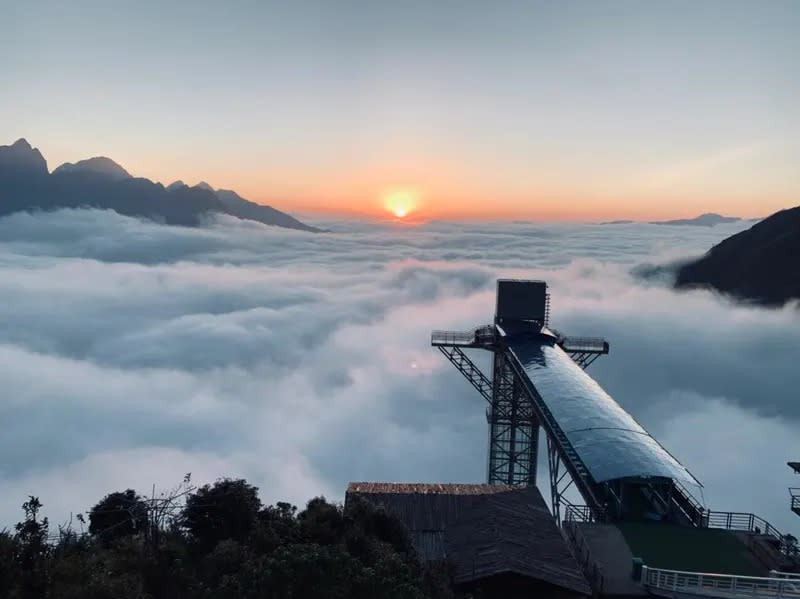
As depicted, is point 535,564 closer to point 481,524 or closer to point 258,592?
point 481,524

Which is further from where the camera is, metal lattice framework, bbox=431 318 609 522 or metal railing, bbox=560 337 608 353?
metal railing, bbox=560 337 608 353

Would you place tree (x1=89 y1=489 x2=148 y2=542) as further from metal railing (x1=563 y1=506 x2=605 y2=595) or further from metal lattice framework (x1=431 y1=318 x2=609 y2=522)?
metal lattice framework (x1=431 y1=318 x2=609 y2=522)

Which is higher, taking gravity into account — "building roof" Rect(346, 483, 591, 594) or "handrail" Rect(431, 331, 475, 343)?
"handrail" Rect(431, 331, 475, 343)

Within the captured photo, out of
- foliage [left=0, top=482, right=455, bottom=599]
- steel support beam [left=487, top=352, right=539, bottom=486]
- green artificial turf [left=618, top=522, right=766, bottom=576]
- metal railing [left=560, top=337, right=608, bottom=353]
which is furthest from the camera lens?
metal railing [left=560, top=337, right=608, bottom=353]

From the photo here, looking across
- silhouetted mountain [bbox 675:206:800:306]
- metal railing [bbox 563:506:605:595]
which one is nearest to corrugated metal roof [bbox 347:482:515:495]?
metal railing [bbox 563:506:605:595]

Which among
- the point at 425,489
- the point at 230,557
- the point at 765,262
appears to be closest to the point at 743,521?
the point at 425,489

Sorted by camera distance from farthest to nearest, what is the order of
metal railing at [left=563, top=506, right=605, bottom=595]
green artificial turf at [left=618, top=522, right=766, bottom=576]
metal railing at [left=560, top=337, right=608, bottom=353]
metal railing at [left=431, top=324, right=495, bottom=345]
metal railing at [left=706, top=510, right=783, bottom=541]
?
metal railing at [left=560, top=337, right=608, bottom=353] → metal railing at [left=431, top=324, right=495, bottom=345] → metal railing at [left=706, top=510, right=783, bottom=541] → green artificial turf at [left=618, top=522, right=766, bottom=576] → metal railing at [left=563, top=506, right=605, bottom=595]

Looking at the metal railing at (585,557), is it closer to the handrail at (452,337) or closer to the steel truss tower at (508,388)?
the steel truss tower at (508,388)

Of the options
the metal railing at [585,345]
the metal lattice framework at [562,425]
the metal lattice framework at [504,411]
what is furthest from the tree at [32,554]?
the metal railing at [585,345]
